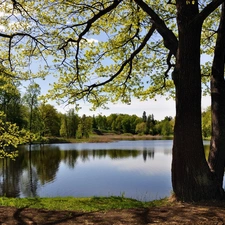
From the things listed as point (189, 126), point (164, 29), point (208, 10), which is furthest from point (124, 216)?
point (164, 29)

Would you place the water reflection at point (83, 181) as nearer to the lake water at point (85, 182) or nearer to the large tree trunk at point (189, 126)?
the lake water at point (85, 182)

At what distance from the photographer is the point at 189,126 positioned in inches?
264

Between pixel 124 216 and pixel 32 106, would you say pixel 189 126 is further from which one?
pixel 32 106

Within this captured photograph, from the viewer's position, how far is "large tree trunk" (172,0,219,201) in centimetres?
657

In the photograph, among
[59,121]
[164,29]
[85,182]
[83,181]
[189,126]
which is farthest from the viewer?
[59,121]

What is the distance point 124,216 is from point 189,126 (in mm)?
2664

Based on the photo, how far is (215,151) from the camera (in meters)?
7.23

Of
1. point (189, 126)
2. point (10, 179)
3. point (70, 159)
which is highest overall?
point (189, 126)

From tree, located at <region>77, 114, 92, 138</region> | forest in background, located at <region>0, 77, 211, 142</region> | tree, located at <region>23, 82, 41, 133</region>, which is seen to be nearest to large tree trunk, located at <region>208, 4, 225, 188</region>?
forest in background, located at <region>0, 77, 211, 142</region>

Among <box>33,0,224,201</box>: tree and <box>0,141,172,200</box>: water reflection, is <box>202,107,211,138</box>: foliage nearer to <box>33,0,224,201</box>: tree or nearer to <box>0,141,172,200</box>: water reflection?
<box>0,141,172,200</box>: water reflection

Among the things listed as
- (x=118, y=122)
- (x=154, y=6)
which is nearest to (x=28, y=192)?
(x=154, y=6)

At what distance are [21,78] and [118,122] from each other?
11893 centimetres

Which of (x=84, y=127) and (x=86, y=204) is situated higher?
(x=84, y=127)

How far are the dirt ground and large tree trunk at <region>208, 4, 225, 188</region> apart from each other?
159 cm
